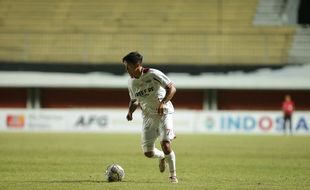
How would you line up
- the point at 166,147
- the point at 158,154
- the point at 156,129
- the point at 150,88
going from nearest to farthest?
the point at 166,147
the point at 150,88
the point at 156,129
the point at 158,154

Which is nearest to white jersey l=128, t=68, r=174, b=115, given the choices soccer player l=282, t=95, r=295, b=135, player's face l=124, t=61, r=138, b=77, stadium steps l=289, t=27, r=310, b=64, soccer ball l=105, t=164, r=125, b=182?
player's face l=124, t=61, r=138, b=77

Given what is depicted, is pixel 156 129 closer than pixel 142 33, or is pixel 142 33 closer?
pixel 156 129

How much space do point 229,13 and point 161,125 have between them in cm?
3248

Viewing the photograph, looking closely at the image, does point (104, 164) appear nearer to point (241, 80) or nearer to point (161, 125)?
point (161, 125)

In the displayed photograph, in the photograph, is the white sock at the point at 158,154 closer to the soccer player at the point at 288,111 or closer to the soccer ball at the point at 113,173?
the soccer ball at the point at 113,173

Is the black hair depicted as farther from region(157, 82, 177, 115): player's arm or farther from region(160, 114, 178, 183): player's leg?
region(160, 114, 178, 183): player's leg

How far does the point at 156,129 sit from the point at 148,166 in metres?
4.83

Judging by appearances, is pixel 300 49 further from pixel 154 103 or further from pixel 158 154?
pixel 154 103

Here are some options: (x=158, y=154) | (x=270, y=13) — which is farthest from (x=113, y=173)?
(x=270, y=13)

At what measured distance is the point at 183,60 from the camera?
138ft

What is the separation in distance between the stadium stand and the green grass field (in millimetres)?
15954

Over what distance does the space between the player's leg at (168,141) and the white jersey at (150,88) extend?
6.9 inches

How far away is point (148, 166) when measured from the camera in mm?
17516

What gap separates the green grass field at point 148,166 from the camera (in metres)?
12.5
